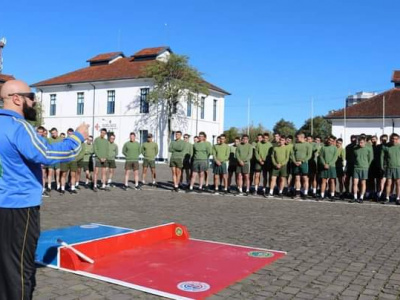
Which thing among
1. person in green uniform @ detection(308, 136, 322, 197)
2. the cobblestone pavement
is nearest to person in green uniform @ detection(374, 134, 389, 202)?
the cobblestone pavement

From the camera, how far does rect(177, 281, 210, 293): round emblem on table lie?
466cm

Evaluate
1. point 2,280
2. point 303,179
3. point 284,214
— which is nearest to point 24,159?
point 2,280

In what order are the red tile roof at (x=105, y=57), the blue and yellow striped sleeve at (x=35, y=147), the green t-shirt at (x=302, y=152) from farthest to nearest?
the red tile roof at (x=105, y=57), the green t-shirt at (x=302, y=152), the blue and yellow striped sleeve at (x=35, y=147)

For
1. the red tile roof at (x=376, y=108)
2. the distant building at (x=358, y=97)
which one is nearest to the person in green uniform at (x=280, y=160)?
the red tile roof at (x=376, y=108)

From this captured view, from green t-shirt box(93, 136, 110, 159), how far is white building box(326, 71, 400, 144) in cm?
3777

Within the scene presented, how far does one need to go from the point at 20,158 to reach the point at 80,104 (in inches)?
1980

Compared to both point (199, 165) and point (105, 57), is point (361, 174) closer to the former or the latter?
point (199, 165)

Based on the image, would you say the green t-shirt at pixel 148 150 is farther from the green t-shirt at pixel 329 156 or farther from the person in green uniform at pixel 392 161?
the person in green uniform at pixel 392 161

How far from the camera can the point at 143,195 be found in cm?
1431

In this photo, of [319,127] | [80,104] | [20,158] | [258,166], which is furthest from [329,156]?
[319,127]

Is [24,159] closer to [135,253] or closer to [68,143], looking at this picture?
[68,143]

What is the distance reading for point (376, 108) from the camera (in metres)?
48.1

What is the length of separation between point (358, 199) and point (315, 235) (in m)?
6.53

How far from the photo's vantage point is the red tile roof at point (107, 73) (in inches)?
1895
